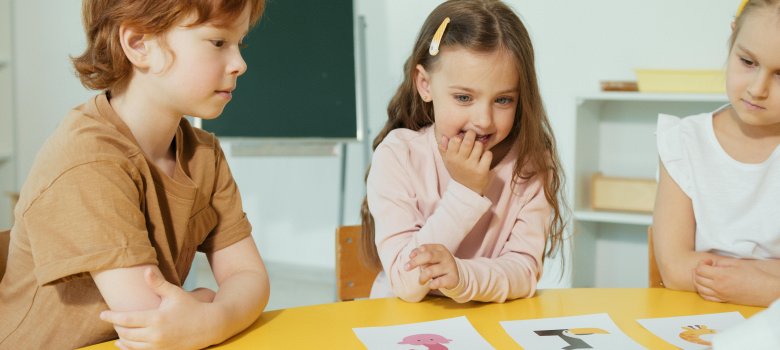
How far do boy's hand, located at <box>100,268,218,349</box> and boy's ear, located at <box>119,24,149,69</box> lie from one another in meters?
0.35

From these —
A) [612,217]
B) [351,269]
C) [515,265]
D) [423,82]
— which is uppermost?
[423,82]

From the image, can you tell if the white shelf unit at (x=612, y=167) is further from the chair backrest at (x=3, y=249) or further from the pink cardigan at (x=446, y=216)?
the chair backrest at (x=3, y=249)

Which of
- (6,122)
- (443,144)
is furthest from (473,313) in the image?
(6,122)

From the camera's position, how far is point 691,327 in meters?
1.28

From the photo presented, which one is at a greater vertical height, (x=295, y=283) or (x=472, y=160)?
(x=472, y=160)

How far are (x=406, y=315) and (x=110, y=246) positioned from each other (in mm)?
453

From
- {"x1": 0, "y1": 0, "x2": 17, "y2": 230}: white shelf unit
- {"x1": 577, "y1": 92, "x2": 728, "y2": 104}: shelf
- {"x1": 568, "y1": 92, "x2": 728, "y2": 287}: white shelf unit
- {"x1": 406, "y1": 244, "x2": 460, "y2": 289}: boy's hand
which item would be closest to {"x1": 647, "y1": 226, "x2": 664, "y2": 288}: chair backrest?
{"x1": 406, "y1": 244, "x2": 460, "y2": 289}: boy's hand

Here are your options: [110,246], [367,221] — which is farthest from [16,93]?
[110,246]

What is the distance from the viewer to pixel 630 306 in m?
1.38

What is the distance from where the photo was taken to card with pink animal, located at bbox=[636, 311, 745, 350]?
121 centimetres

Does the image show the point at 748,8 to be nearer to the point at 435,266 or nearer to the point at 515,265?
the point at 515,265

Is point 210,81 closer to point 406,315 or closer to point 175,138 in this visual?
point 175,138

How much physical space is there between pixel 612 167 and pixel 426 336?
2.65 meters

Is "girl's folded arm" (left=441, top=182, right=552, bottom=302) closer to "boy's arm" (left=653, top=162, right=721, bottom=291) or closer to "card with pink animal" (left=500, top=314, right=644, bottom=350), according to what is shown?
"card with pink animal" (left=500, top=314, right=644, bottom=350)
